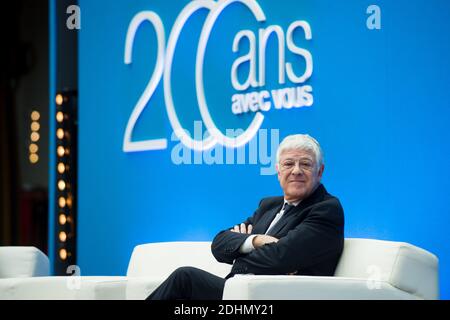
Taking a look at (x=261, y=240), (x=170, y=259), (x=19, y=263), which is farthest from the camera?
(x=170, y=259)

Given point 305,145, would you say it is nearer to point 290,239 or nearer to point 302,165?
point 302,165

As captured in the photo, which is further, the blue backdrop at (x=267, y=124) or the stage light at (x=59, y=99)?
the stage light at (x=59, y=99)

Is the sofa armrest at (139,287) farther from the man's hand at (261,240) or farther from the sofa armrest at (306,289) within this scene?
the sofa armrest at (306,289)

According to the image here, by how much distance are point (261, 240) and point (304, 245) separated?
25 centimetres

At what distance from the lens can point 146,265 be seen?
4.90 meters

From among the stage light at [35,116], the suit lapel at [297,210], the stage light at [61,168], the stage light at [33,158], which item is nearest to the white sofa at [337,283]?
the suit lapel at [297,210]

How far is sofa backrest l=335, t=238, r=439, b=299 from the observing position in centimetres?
360

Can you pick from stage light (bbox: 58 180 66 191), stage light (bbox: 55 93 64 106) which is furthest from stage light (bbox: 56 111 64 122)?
stage light (bbox: 58 180 66 191)

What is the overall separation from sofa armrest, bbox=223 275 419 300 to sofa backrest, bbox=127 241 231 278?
122 centimetres

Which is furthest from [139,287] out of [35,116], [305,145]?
[35,116]

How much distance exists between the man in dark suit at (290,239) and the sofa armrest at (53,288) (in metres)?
0.31

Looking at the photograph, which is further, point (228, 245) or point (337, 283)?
point (228, 245)

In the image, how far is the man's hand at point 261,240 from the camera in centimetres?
393

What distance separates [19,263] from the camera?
4.73m
